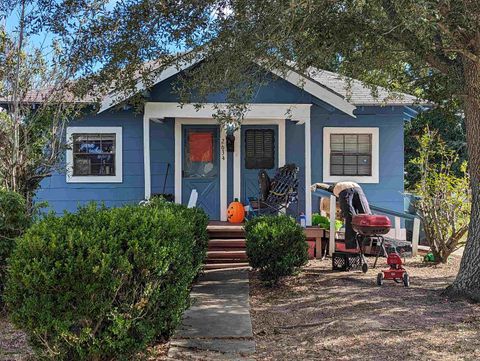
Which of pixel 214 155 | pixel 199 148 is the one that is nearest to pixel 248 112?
pixel 214 155

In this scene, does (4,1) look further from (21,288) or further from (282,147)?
(282,147)

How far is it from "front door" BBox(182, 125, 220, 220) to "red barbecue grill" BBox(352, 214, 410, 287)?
4.44m

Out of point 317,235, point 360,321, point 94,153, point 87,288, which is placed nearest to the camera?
point 87,288

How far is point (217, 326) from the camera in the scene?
17.9 ft

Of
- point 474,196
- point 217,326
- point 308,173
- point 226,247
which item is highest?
point 308,173

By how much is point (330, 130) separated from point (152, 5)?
6466 mm

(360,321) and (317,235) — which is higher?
(317,235)

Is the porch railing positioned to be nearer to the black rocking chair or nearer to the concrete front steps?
the black rocking chair

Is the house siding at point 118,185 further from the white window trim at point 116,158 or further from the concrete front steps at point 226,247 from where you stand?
the concrete front steps at point 226,247

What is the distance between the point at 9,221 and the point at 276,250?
11.2 ft

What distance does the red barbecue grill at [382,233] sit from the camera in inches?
285

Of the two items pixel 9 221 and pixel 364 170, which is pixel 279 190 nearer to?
pixel 364 170

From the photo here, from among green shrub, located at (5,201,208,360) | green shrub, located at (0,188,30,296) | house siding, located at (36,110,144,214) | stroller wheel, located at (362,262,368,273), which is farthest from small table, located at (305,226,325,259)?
green shrub, located at (5,201,208,360)

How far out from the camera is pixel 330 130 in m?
11.8
